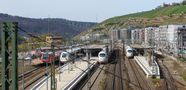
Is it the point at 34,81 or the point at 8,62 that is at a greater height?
the point at 8,62

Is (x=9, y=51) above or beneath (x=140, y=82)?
above

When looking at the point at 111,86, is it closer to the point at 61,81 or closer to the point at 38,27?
the point at 61,81

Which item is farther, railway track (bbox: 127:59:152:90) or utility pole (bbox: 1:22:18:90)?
railway track (bbox: 127:59:152:90)

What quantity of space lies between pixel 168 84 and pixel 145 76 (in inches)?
321

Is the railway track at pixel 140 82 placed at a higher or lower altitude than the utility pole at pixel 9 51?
lower

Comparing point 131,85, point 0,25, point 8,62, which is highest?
point 0,25

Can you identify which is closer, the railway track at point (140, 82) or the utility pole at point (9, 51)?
the utility pole at point (9, 51)

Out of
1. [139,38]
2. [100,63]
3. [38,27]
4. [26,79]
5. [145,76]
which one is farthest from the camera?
[139,38]

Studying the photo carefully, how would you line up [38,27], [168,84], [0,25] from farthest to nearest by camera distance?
1. [38,27]
2. [168,84]
3. [0,25]

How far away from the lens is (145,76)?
192 ft

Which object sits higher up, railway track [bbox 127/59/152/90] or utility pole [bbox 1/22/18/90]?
utility pole [bbox 1/22/18/90]

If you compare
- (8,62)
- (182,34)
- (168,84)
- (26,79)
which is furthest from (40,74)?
(182,34)

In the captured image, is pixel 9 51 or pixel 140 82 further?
pixel 140 82

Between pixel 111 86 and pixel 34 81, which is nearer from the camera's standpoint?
pixel 111 86
